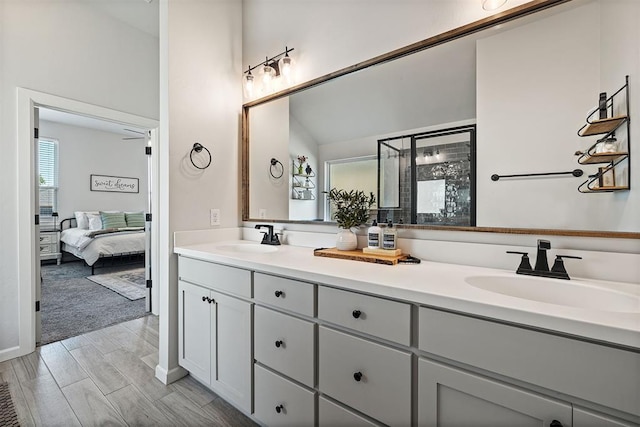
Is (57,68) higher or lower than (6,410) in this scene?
higher

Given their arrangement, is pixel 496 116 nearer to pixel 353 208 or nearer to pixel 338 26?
pixel 353 208

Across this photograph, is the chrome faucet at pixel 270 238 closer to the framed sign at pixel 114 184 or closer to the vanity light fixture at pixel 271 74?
the vanity light fixture at pixel 271 74

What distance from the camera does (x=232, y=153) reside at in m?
2.32

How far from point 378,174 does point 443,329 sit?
98 cm

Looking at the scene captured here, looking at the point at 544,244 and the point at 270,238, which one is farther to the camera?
the point at 270,238

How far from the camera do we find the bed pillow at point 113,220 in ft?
19.1

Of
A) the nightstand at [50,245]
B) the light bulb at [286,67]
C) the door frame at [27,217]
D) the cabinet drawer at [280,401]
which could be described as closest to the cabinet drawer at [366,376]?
the cabinet drawer at [280,401]

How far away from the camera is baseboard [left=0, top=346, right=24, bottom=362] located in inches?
85.7

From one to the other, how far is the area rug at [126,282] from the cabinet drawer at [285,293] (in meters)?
3.03

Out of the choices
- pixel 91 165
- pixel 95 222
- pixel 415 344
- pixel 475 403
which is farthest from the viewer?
pixel 91 165

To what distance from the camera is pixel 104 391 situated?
183 centimetres

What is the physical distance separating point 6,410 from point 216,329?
1286mm

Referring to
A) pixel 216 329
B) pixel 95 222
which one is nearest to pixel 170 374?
pixel 216 329

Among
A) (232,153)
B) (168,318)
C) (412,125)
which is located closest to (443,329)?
(412,125)
